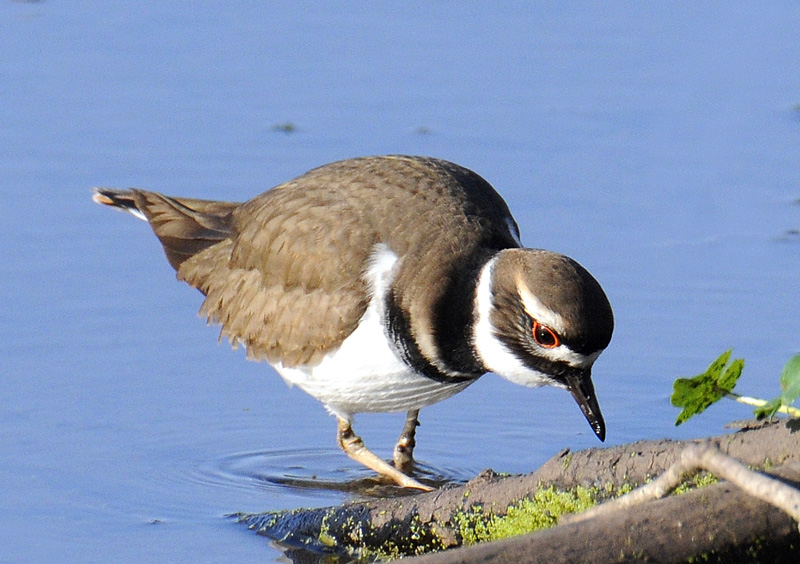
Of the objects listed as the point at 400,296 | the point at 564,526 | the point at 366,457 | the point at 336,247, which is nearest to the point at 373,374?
the point at 400,296

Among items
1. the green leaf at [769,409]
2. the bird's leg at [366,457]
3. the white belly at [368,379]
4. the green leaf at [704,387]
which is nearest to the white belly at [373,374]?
the white belly at [368,379]

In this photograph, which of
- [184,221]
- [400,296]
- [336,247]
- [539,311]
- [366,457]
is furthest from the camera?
[184,221]

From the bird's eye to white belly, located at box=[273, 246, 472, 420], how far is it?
0.66 metres

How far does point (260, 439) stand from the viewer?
705 centimetres

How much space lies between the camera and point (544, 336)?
18.9 ft

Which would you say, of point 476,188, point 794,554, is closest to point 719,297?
point 476,188

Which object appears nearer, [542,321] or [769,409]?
[769,409]

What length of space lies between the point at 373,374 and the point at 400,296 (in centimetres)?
39

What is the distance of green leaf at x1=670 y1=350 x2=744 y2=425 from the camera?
4.80m

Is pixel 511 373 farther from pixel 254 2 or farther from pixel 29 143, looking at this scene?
pixel 254 2

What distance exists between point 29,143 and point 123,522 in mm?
4421

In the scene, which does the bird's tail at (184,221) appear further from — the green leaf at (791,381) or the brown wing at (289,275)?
the green leaf at (791,381)

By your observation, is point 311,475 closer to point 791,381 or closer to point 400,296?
point 400,296

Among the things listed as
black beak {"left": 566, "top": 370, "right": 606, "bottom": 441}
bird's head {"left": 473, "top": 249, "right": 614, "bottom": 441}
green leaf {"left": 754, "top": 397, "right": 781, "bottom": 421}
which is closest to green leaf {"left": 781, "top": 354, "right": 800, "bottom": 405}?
green leaf {"left": 754, "top": 397, "right": 781, "bottom": 421}
